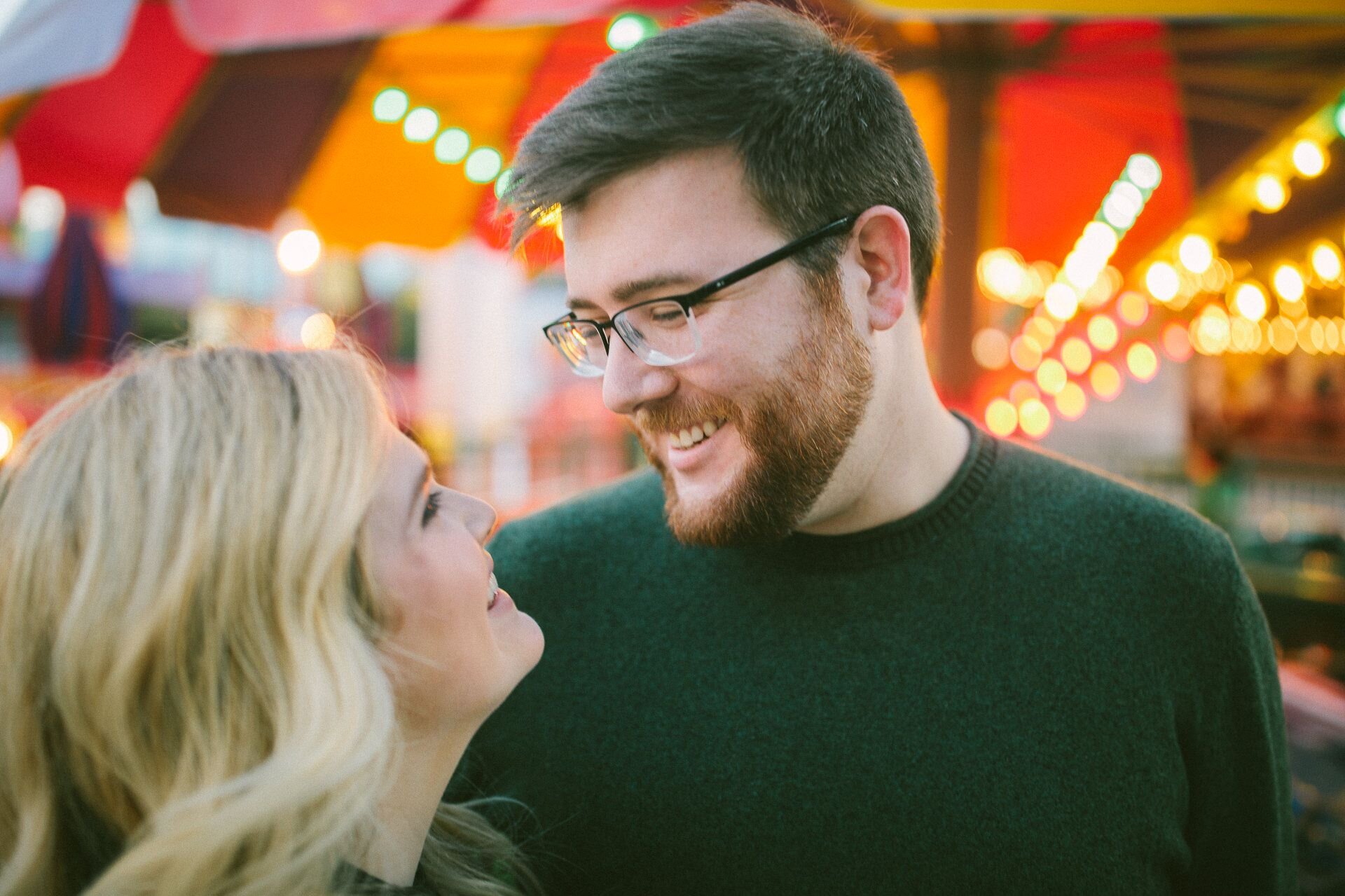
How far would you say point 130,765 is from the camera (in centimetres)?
98

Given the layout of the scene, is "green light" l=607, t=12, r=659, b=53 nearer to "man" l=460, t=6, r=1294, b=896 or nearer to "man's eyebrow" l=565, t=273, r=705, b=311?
"man" l=460, t=6, r=1294, b=896

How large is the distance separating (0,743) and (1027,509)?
143 centimetres

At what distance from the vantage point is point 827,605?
139 centimetres

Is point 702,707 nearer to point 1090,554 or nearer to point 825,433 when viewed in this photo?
point 825,433

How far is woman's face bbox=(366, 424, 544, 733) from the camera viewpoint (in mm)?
1146

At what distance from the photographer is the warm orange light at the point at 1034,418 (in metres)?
4.64

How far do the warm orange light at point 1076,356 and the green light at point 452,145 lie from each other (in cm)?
347

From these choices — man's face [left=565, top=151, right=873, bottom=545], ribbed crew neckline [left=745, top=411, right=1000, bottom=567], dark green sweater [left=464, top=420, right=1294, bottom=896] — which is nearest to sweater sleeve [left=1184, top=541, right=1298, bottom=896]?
dark green sweater [left=464, top=420, right=1294, bottom=896]

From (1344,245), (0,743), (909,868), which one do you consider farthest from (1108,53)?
(0,743)

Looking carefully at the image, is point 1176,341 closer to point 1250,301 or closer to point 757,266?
point 1250,301

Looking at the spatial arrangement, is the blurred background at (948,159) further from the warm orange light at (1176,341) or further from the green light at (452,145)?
the warm orange light at (1176,341)

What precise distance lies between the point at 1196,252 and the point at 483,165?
11.9 ft

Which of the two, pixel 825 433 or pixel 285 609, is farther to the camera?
pixel 825 433

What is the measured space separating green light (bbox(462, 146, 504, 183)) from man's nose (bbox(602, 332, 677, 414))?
11.3 feet
